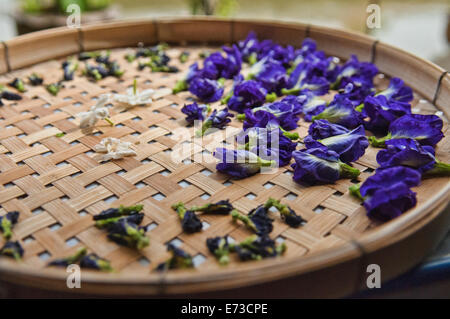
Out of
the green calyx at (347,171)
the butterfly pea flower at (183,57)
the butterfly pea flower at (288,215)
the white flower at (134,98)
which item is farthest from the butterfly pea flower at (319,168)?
the butterfly pea flower at (183,57)

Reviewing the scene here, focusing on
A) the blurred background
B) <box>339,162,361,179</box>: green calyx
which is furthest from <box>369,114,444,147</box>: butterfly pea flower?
the blurred background

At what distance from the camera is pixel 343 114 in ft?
3.31

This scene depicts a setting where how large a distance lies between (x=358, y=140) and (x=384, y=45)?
1.70 ft

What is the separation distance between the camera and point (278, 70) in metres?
1.21

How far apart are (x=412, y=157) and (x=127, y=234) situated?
1.72 feet

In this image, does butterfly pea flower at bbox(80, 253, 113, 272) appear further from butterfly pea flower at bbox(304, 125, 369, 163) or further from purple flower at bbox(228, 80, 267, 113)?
purple flower at bbox(228, 80, 267, 113)

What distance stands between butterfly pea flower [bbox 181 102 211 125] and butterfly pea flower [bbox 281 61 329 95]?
0.24 meters

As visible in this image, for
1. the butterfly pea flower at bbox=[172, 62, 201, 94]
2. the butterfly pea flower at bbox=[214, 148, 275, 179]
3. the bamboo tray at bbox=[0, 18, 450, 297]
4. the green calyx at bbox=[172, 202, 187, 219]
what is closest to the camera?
the bamboo tray at bbox=[0, 18, 450, 297]

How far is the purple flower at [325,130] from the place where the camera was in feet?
3.09

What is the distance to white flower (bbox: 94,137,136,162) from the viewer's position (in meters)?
0.92

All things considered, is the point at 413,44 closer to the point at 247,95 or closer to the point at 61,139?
the point at 247,95

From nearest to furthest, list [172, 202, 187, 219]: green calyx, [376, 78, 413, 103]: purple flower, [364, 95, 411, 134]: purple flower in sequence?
[172, 202, 187, 219]: green calyx → [364, 95, 411, 134]: purple flower → [376, 78, 413, 103]: purple flower

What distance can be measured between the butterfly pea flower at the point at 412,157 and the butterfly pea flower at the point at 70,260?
1.82ft

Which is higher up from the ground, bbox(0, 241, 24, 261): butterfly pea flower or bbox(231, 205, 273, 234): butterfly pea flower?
bbox(231, 205, 273, 234): butterfly pea flower
